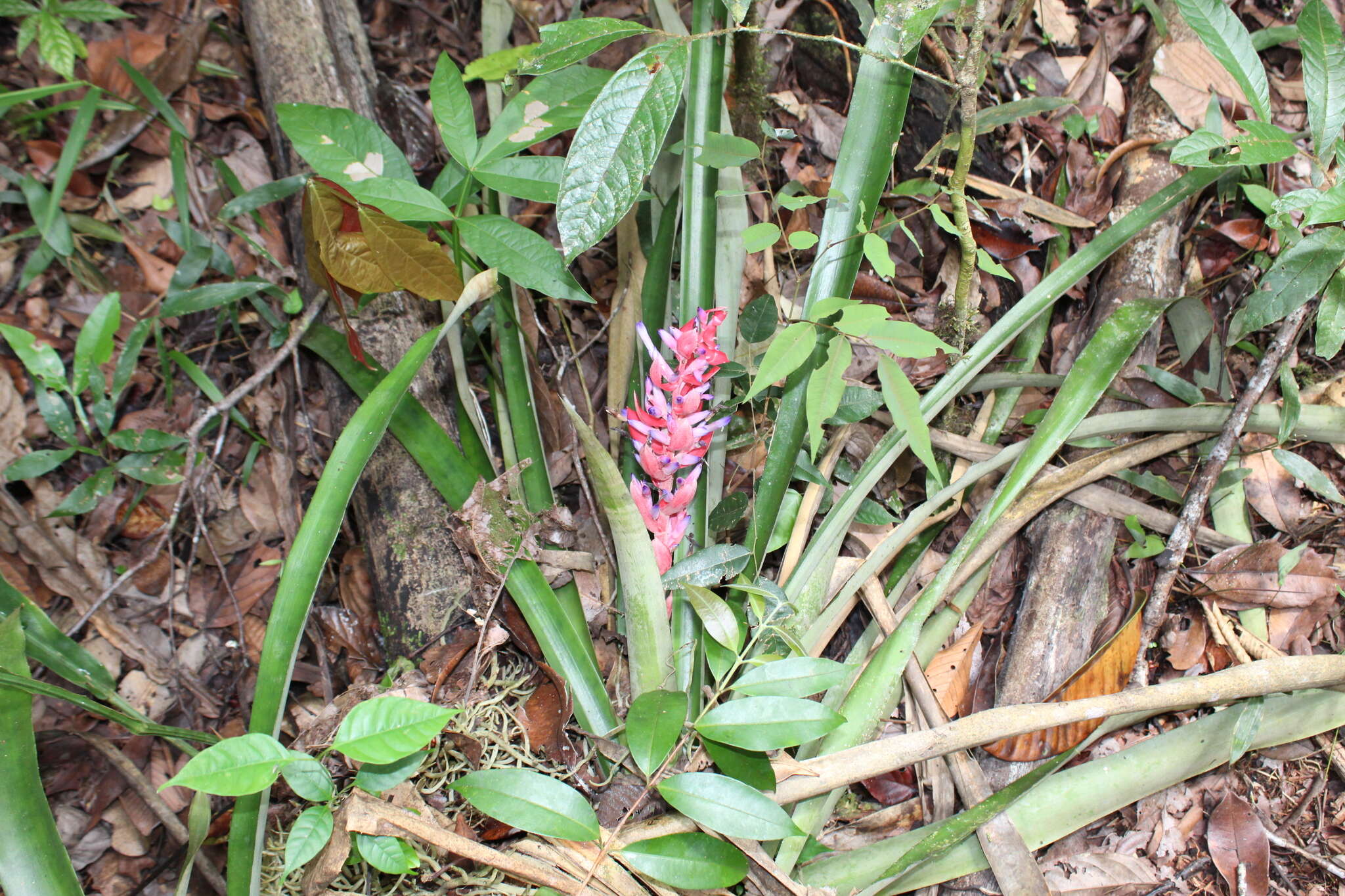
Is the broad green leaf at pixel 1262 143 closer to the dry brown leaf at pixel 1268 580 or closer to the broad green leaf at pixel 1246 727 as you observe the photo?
the dry brown leaf at pixel 1268 580

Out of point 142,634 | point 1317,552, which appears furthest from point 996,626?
point 142,634

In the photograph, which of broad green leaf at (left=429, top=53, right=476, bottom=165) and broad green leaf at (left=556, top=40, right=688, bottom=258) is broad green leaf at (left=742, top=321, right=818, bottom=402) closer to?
broad green leaf at (left=556, top=40, right=688, bottom=258)

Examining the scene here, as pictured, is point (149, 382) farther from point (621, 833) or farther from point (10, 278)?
point (621, 833)

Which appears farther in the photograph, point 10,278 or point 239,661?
point 10,278

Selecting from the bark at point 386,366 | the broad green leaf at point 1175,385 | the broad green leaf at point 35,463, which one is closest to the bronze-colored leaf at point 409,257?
the bark at point 386,366

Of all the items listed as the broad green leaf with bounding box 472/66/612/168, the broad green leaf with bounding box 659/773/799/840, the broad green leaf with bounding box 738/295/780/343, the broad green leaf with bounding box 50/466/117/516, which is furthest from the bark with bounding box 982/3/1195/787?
the broad green leaf with bounding box 50/466/117/516

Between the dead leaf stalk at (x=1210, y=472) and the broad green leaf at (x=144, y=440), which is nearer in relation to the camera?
the dead leaf stalk at (x=1210, y=472)
